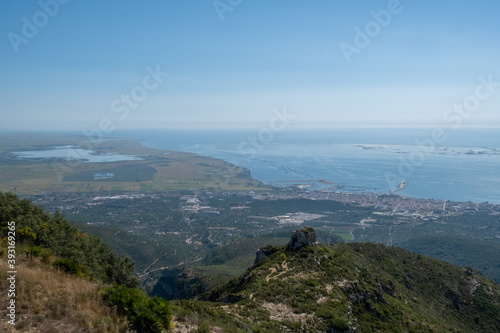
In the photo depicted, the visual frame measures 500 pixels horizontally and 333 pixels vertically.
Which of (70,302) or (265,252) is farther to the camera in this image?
(265,252)

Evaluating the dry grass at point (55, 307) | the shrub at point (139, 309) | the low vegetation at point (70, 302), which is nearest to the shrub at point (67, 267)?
the low vegetation at point (70, 302)

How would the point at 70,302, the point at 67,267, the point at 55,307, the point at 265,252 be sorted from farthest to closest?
1. the point at 265,252
2. the point at 67,267
3. the point at 70,302
4. the point at 55,307

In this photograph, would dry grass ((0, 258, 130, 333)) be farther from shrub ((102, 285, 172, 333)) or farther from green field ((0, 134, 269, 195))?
green field ((0, 134, 269, 195))

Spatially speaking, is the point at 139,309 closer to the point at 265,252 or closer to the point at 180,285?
the point at 265,252

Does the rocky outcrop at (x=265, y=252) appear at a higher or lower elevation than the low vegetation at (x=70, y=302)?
lower


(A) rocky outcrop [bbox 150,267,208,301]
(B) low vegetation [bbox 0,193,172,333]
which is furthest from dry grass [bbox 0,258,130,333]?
(A) rocky outcrop [bbox 150,267,208,301]

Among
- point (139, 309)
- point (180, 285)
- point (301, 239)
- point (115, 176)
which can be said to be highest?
point (139, 309)

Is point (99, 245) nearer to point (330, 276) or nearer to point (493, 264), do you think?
point (330, 276)

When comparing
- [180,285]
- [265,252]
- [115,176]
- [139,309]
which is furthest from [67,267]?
[115,176]

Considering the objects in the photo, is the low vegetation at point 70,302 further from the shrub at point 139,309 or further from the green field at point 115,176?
the green field at point 115,176
